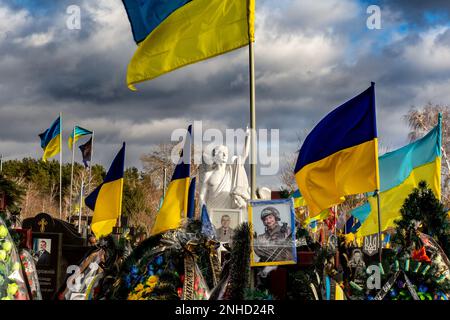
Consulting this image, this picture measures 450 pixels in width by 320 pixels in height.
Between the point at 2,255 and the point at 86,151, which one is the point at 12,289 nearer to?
the point at 2,255

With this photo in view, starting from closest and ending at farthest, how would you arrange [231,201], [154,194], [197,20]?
1. [197,20]
2. [231,201]
3. [154,194]

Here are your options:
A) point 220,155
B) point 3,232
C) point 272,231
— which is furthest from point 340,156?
point 220,155

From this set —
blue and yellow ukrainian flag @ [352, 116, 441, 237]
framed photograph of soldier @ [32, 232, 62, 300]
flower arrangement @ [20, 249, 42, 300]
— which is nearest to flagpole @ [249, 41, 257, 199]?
flower arrangement @ [20, 249, 42, 300]

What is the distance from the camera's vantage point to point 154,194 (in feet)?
191

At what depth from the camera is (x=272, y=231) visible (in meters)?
7.03

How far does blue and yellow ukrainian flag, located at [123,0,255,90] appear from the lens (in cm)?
977

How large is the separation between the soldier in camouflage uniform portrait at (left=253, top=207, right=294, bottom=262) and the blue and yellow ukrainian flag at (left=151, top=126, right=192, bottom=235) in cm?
750

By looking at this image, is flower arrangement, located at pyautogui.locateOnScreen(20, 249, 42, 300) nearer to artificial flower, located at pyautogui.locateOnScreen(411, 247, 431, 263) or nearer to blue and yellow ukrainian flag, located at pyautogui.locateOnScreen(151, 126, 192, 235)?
artificial flower, located at pyautogui.locateOnScreen(411, 247, 431, 263)

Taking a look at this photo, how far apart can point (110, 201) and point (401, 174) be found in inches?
271
